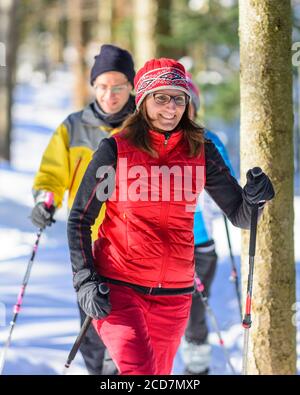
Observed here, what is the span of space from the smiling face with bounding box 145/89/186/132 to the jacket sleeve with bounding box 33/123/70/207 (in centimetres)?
132

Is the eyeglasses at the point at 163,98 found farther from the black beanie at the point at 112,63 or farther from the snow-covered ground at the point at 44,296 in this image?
the snow-covered ground at the point at 44,296

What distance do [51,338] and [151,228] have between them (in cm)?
286

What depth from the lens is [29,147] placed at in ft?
84.0

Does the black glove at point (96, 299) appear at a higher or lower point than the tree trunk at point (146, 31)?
lower

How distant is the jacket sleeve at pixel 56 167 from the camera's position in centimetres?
484

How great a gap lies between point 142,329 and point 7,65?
13.2 metres

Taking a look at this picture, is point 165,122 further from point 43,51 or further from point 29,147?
point 43,51

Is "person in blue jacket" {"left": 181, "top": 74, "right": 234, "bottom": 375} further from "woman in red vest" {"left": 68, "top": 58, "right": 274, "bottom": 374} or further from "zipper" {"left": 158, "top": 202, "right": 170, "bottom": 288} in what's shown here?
"zipper" {"left": 158, "top": 202, "right": 170, "bottom": 288}

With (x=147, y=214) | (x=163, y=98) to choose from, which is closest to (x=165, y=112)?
(x=163, y=98)

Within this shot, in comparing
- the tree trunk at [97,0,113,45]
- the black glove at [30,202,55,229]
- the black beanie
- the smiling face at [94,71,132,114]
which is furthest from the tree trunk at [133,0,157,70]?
the tree trunk at [97,0,113,45]

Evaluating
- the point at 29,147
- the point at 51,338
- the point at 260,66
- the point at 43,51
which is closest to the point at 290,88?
the point at 260,66

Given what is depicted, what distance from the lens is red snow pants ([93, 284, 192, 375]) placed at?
3.39 m

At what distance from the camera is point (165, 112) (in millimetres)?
3598

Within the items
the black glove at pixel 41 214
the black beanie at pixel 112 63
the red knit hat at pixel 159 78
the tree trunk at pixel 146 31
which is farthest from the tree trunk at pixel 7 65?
the red knit hat at pixel 159 78
